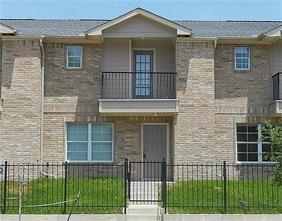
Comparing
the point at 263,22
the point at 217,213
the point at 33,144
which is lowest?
the point at 217,213

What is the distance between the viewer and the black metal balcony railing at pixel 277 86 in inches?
862

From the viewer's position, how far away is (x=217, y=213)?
15.3 metres

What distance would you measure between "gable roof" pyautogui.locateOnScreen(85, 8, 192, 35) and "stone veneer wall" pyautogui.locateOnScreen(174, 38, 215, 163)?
0.50 m

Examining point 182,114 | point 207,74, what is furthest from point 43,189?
point 207,74

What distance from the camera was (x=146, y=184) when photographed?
20031mm

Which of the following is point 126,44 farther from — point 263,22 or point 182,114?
point 263,22

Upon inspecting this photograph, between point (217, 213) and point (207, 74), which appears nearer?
point (217, 213)

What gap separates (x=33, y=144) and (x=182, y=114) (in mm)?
6035

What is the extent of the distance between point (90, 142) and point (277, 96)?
7962 millimetres

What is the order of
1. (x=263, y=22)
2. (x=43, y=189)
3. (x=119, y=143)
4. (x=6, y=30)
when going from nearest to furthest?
(x=43, y=189) < (x=6, y=30) < (x=119, y=143) < (x=263, y=22)

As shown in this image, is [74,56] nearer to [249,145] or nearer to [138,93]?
[138,93]

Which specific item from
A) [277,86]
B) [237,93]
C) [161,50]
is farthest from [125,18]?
[277,86]

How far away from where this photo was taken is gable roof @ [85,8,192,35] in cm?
2128

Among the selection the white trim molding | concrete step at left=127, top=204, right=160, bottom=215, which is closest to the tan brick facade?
the white trim molding
